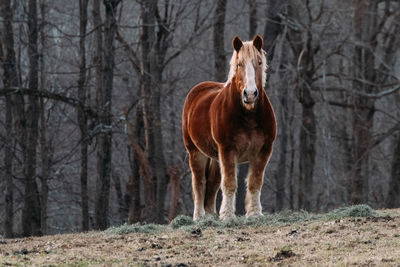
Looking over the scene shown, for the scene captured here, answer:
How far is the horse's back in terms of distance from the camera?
400 inches

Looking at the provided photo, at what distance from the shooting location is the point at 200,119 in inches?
406

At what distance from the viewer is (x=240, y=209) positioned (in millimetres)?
16969

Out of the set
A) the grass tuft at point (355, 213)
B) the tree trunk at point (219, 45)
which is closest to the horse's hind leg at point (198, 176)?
the grass tuft at point (355, 213)

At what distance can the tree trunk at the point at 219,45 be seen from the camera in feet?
60.6

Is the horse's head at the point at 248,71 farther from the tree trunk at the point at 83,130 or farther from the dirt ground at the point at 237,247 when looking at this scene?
the tree trunk at the point at 83,130

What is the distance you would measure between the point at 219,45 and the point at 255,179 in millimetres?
9729

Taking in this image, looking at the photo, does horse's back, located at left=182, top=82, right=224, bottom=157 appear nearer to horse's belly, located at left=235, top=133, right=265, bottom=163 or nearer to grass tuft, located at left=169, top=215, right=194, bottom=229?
horse's belly, located at left=235, top=133, right=265, bottom=163

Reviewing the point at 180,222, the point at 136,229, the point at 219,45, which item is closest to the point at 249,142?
the point at 180,222

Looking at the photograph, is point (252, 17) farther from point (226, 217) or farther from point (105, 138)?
point (226, 217)

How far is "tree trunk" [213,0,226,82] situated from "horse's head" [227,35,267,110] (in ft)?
29.1

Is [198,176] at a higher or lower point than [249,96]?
lower

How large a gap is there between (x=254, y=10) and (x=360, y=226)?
12.9m

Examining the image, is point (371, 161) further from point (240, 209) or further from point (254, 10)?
point (240, 209)

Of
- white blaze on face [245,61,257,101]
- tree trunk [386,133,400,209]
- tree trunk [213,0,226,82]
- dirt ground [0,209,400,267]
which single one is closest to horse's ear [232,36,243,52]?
white blaze on face [245,61,257,101]
